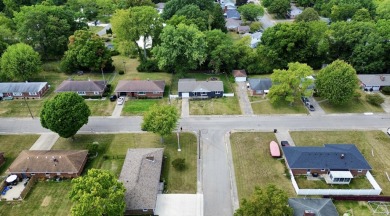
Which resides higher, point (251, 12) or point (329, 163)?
point (251, 12)

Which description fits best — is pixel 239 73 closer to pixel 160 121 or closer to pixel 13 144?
pixel 160 121

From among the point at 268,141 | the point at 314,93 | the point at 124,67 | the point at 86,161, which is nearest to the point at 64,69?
the point at 124,67

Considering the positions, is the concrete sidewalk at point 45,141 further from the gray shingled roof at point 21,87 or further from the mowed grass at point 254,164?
the mowed grass at point 254,164

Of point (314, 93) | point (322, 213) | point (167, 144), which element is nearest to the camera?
point (322, 213)

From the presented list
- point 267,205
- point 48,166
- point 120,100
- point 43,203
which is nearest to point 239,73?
point 120,100

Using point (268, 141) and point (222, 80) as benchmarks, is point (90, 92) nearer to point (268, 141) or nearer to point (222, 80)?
point (222, 80)
